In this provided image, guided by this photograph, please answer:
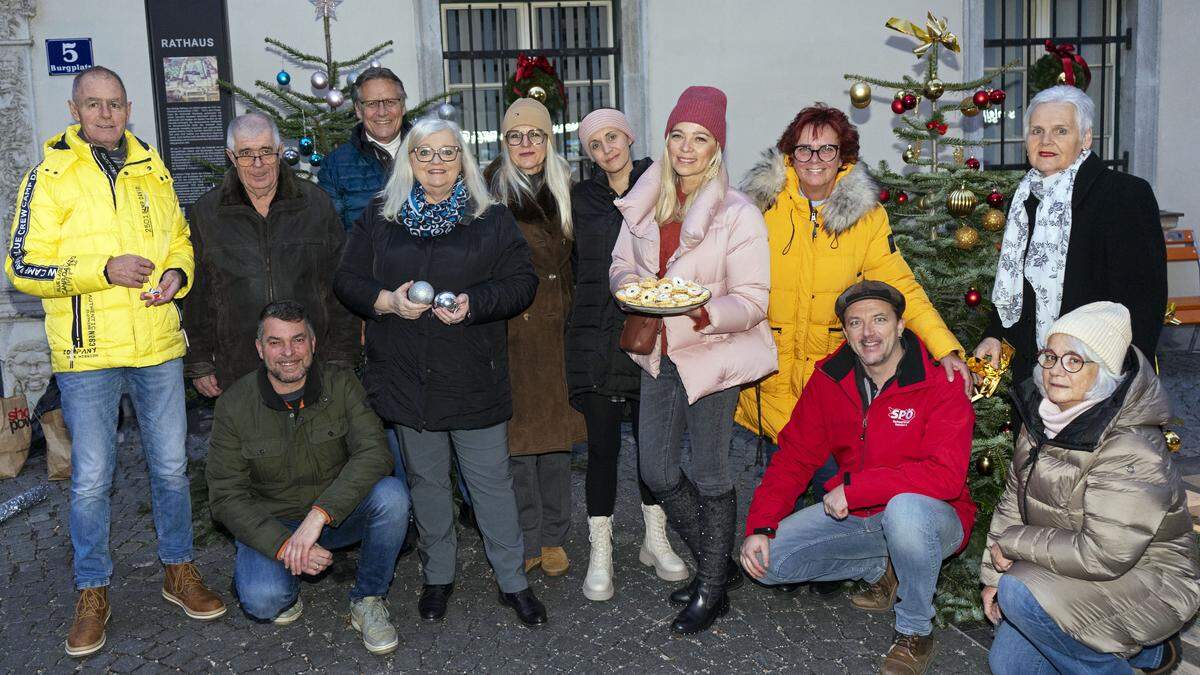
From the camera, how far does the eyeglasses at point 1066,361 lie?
3.37 m

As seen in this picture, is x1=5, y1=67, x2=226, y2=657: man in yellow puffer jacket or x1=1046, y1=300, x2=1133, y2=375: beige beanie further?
x1=5, y1=67, x2=226, y2=657: man in yellow puffer jacket

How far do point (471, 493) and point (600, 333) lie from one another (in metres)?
0.89

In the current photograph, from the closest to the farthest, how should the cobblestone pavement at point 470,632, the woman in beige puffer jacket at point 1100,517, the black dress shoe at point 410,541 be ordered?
the woman in beige puffer jacket at point 1100,517, the cobblestone pavement at point 470,632, the black dress shoe at point 410,541

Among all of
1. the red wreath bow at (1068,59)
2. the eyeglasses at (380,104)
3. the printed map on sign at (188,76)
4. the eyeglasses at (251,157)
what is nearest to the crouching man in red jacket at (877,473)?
the red wreath bow at (1068,59)

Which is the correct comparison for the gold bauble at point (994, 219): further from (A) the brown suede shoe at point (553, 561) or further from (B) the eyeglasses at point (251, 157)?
(B) the eyeglasses at point (251, 157)

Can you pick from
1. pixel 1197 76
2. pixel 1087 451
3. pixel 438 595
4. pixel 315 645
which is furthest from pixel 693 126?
pixel 1197 76

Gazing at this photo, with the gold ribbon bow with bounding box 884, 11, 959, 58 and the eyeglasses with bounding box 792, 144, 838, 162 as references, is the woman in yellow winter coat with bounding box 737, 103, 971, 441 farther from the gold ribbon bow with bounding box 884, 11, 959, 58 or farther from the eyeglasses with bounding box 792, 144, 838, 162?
the gold ribbon bow with bounding box 884, 11, 959, 58

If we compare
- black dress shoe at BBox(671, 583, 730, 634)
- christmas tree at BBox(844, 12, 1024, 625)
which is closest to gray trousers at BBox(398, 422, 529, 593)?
black dress shoe at BBox(671, 583, 730, 634)

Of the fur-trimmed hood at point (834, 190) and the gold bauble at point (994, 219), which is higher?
the fur-trimmed hood at point (834, 190)

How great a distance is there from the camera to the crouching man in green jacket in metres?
4.25

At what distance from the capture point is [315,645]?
431 cm

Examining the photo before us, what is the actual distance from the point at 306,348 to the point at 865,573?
2.61m

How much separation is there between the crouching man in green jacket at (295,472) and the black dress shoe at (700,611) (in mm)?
1201

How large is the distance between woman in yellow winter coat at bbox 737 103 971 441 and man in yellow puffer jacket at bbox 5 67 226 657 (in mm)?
2577
